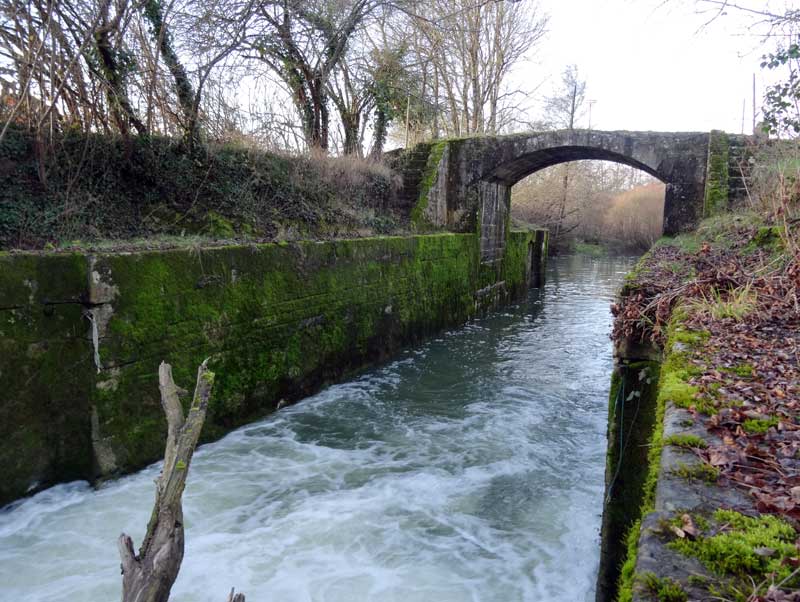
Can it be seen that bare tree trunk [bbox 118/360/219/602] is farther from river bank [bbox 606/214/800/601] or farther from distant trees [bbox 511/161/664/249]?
distant trees [bbox 511/161/664/249]

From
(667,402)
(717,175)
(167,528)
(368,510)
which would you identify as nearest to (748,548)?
(667,402)

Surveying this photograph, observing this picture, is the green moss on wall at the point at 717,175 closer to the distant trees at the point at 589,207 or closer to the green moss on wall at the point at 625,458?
the green moss on wall at the point at 625,458

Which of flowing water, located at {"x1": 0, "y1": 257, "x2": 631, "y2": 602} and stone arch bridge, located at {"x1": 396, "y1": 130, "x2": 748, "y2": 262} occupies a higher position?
stone arch bridge, located at {"x1": 396, "y1": 130, "x2": 748, "y2": 262}

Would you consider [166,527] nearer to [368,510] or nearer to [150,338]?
[368,510]

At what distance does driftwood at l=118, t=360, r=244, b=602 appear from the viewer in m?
1.85

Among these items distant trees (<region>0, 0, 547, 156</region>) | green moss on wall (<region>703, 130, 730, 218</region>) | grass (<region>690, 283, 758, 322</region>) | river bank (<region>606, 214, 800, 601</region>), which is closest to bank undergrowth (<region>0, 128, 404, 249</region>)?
distant trees (<region>0, 0, 547, 156</region>)

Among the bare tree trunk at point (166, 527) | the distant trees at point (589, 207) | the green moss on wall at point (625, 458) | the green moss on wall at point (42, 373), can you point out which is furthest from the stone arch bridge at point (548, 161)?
the distant trees at point (589, 207)

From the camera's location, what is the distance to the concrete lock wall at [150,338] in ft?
14.7

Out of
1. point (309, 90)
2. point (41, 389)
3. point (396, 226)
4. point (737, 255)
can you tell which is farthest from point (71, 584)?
point (309, 90)

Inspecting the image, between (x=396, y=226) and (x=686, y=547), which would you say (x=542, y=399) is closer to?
(x=396, y=226)

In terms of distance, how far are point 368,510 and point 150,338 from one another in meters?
2.52

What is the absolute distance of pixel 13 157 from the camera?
655 cm

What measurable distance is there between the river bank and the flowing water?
99 cm

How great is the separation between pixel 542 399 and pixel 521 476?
255 cm
